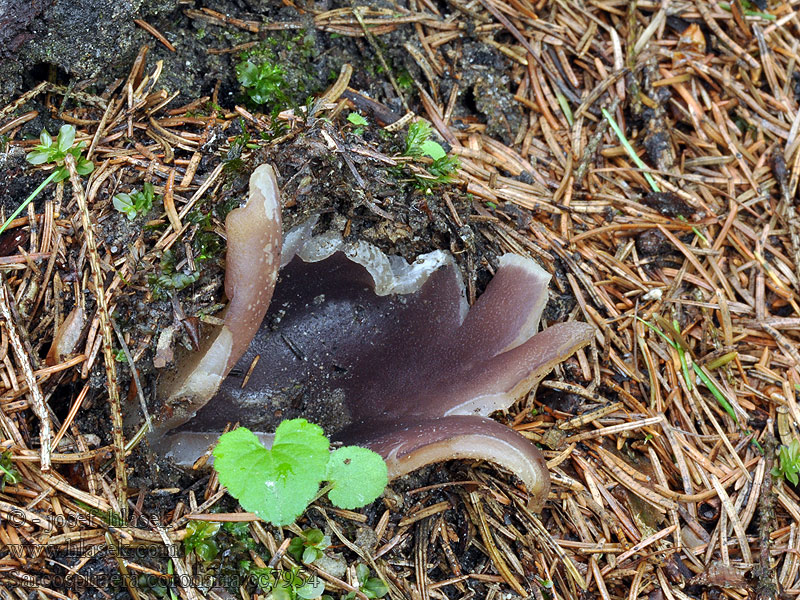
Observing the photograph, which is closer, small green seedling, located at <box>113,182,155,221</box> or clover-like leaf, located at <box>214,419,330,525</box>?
clover-like leaf, located at <box>214,419,330,525</box>

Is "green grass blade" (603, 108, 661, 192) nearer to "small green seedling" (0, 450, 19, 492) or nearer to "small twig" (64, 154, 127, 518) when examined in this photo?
"small twig" (64, 154, 127, 518)

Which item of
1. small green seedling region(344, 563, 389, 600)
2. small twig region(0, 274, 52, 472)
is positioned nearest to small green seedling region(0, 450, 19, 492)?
small twig region(0, 274, 52, 472)

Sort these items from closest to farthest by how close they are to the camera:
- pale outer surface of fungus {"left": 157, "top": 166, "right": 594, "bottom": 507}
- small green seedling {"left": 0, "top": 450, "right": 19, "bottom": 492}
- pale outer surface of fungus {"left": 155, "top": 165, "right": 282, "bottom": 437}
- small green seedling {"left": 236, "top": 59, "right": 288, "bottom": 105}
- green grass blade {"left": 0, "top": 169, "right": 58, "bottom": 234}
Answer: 1. small green seedling {"left": 0, "top": 450, "right": 19, "bottom": 492}
2. pale outer surface of fungus {"left": 155, "top": 165, "right": 282, "bottom": 437}
3. green grass blade {"left": 0, "top": 169, "right": 58, "bottom": 234}
4. pale outer surface of fungus {"left": 157, "top": 166, "right": 594, "bottom": 507}
5. small green seedling {"left": 236, "top": 59, "right": 288, "bottom": 105}

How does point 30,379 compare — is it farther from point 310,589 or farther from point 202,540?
point 310,589

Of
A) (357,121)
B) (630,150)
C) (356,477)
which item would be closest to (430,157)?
(357,121)

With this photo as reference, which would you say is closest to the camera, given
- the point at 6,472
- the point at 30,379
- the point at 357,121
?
the point at 6,472

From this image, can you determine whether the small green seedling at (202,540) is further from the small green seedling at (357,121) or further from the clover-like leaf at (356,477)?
the small green seedling at (357,121)

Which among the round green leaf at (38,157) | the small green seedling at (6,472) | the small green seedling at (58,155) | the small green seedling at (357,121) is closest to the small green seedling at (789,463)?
the small green seedling at (357,121)
